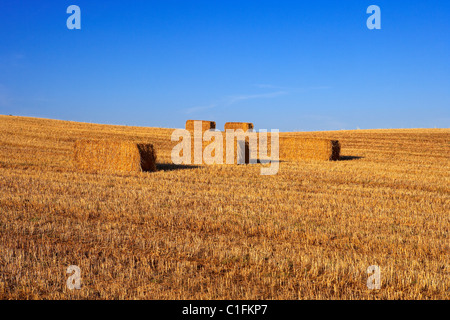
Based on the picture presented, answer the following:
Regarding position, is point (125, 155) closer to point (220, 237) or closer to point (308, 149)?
point (220, 237)

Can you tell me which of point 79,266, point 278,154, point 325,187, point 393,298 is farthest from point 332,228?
point 278,154

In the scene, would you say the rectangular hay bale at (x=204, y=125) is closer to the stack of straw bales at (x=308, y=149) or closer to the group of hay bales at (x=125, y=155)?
the stack of straw bales at (x=308, y=149)

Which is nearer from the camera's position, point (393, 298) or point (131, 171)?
point (393, 298)

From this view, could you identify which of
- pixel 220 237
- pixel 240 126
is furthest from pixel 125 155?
pixel 240 126

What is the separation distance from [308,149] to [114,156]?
1010 centimetres

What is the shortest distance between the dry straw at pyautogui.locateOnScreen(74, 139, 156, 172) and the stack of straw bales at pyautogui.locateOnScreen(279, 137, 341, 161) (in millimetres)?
8458

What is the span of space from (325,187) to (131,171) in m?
6.73

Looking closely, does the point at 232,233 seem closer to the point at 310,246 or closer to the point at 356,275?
the point at 310,246

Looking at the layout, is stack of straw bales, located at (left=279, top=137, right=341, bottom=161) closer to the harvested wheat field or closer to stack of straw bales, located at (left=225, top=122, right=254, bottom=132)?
the harvested wheat field

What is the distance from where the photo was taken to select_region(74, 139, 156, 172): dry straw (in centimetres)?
1502

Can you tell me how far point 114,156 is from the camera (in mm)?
15500

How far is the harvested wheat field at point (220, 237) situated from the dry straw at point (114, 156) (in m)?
1.58

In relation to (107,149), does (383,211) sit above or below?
below
